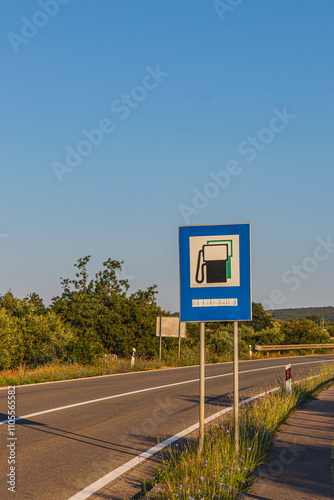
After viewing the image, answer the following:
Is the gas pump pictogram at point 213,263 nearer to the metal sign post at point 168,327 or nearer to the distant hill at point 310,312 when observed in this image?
the metal sign post at point 168,327

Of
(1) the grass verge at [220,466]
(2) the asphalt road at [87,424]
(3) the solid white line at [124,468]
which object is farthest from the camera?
(2) the asphalt road at [87,424]

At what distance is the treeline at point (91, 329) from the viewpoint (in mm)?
26500

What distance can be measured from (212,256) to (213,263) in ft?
0.31

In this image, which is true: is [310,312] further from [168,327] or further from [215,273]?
[215,273]

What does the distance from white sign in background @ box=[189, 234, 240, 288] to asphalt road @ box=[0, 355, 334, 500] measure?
9.11 feet

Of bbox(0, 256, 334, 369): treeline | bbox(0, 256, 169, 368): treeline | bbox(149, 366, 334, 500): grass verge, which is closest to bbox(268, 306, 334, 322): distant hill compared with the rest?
bbox(0, 256, 334, 369): treeline

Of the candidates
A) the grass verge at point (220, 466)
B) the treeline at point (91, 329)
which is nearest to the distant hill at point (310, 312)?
the treeline at point (91, 329)

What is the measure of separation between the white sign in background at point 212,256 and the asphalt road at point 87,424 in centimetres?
278

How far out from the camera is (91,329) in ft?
106

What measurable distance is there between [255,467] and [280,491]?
889mm

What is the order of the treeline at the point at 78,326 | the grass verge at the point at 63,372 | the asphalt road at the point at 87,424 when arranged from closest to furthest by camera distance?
the asphalt road at the point at 87,424 < the grass verge at the point at 63,372 < the treeline at the point at 78,326

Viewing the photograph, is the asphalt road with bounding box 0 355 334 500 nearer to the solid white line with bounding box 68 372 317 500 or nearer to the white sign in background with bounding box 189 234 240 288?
the solid white line with bounding box 68 372 317 500

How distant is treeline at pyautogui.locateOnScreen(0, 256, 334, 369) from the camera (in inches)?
1043

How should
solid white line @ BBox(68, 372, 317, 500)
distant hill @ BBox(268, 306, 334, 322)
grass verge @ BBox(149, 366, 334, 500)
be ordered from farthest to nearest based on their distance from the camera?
distant hill @ BBox(268, 306, 334, 322)
solid white line @ BBox(68, 372, 317, 500)
grass verge @ BBox(149, 366, 334, 500)
